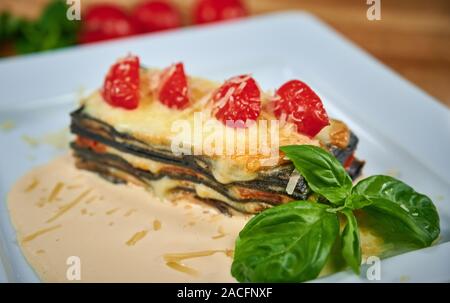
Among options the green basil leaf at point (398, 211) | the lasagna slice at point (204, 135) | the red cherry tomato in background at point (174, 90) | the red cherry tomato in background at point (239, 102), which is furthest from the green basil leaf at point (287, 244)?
the red cherry tomato in background at point (174, 90)

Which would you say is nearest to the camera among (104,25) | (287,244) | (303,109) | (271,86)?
(287,244)

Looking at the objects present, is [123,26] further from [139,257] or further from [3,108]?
[139,257]

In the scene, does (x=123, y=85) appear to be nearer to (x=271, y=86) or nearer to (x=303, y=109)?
(x=303, y=109)

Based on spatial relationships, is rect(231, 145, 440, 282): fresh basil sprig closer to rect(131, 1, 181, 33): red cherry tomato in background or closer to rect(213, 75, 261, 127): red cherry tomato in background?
rect(213, 75, 261, 127): red cherry tomato in background

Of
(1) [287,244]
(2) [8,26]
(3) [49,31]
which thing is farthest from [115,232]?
(2) [8,26]

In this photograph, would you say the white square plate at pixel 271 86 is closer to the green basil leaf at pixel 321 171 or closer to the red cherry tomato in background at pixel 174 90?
the green basil leaf at pixel 321 171

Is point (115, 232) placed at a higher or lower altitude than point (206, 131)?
lower

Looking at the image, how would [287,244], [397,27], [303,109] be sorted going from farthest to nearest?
[397,27]
[303,109]
[287,244]

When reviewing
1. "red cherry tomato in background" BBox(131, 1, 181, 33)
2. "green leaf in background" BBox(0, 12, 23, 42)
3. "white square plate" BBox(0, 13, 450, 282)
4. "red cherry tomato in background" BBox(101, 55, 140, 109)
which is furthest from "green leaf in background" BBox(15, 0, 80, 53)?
"red cherry tomato in background" BBox(101, 55, 140, 109)
